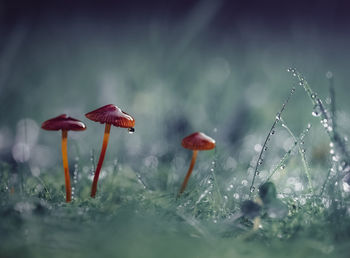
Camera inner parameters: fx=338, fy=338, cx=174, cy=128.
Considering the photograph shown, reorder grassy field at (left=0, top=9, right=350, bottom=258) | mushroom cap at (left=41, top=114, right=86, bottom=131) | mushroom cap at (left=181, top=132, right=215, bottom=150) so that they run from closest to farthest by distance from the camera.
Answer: grassy field at (left=0, top=9, right=350, bottom=258) → mushroom cap at (left=41, top=114, right=86, bottom=131) → mushroom cap at (left=181, top=132, right=215, bottom=150)

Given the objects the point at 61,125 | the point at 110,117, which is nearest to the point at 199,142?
the point at 110,117

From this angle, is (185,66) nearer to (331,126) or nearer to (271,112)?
(271,112)

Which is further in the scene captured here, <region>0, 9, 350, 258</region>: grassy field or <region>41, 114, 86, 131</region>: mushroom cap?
<region>41, 114, 86, 131</region>: mushroom cap

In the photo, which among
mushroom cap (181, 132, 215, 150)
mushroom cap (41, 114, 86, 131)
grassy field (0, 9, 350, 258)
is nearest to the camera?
grassy field (0, 9, 350, 258)

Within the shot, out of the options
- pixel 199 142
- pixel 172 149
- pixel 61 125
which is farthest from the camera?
pixel 172 149

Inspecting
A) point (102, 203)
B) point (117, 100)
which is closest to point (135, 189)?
point (102, 203)

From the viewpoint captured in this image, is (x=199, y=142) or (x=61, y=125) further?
(x=199, y=142)

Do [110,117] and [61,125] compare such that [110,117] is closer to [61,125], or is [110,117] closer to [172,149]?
[61,125]

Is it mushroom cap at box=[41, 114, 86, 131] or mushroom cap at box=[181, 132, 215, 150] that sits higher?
mushroom cap at box=[41, 114, 86, 131]

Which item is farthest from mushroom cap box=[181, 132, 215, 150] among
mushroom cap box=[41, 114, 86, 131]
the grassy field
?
mushroom cap box=[41, 114, 86, 131]

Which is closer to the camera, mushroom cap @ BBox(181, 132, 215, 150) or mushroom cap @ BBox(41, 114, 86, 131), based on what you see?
mushroom cap @ BBox(41, 114, 86, 131)

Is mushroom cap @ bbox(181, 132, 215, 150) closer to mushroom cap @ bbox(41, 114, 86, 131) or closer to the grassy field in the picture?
the grassy field

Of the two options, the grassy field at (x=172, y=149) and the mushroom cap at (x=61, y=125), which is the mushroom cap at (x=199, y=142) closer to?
the grassy field at (x=172, y=149)
